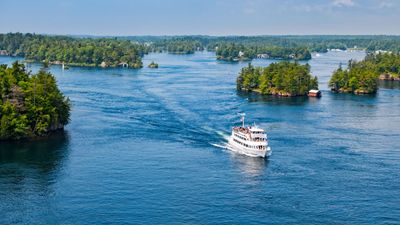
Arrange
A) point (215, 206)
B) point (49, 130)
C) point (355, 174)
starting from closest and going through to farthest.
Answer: point (215, 206), point (355, 174), point (49, 130)

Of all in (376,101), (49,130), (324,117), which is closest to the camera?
(49,130)

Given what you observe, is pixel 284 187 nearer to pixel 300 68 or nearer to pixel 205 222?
pixel 205 222

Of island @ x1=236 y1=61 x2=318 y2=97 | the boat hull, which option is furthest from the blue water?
island @ x1=236 y1=61 x2=318 y2=97

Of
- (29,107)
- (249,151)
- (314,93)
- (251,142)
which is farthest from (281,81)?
(29,107)

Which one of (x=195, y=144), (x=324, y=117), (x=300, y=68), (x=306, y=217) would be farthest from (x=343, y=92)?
(x=306, y=217)

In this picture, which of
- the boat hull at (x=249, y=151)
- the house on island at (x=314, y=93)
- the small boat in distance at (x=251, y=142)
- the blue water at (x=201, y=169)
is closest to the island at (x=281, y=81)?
the house on island at (x=314, y=93)

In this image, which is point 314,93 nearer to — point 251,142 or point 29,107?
point 251,142
